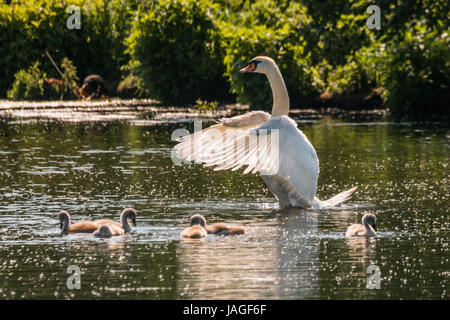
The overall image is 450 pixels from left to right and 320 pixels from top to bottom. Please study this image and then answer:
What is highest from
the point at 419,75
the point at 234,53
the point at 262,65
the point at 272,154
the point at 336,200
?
the point at 262,65

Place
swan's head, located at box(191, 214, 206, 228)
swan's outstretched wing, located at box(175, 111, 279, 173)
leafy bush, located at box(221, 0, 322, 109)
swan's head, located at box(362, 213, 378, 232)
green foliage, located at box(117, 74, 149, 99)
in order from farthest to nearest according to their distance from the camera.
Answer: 1. green foliage, located at box(117, 74, 149, 99)
2. leafy bush, located at box(221, 0, 322, 109)
3. swan's outstretched wing, located at box(175, 111, 279, 173)
4. swan's head, located at box(191, 214, 206, 228)
5. swan's head, located at box(362, 213, 378, 232)

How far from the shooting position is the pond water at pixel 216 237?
1008cm

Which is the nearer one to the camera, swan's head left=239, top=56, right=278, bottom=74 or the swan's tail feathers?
the swan's tail feathers

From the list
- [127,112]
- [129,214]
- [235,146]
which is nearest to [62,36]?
[127,112]

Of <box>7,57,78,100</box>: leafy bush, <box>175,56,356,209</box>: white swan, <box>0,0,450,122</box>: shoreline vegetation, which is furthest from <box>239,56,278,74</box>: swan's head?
<box>7,57,78,100</box>: leafy bush

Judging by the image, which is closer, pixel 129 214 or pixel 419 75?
pixel 129 214

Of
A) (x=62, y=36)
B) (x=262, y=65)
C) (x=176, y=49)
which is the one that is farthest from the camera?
(x=62, y=36)

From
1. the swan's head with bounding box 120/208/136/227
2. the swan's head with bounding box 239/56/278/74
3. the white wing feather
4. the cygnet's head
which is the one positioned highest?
the swan's head with bounding box 239/56/278/74

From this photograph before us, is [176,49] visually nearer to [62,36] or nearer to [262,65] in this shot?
[62,36]

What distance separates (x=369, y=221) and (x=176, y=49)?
27.7 meters

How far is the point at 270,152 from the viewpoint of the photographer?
1441 centimetres

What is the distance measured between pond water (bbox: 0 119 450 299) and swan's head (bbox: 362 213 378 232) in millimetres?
227

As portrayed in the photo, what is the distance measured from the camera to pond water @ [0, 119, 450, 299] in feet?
33.1

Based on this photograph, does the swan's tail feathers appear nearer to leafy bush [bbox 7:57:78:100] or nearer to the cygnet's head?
the cygnet's head
